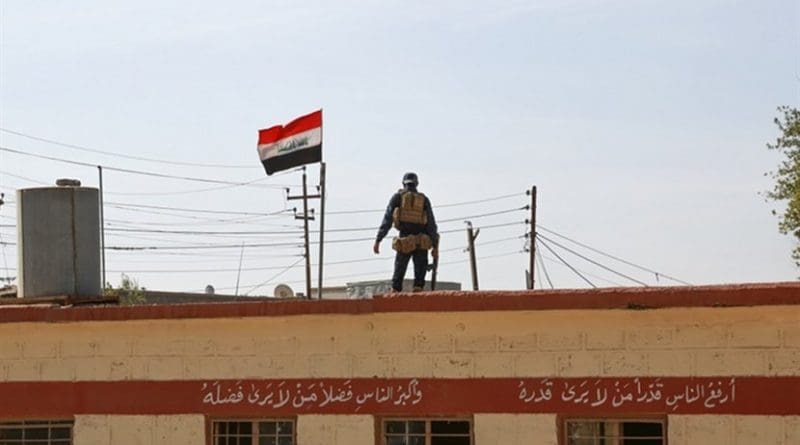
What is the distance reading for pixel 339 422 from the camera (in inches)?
519

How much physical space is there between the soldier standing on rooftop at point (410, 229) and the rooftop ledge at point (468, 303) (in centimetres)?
253

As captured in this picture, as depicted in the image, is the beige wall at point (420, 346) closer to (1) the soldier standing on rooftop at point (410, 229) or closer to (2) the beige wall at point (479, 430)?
(2) the beige wall at point (479, 430)

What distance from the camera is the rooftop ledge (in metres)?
11.7

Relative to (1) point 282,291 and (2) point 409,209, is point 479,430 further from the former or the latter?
(1) point 282,291

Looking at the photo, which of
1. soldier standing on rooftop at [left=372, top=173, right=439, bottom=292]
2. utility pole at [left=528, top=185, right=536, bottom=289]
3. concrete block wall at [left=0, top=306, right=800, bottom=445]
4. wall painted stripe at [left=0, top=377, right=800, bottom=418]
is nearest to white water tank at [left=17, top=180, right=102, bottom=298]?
concrete block wall at [left=0, top=306, right=800, bottom=445]

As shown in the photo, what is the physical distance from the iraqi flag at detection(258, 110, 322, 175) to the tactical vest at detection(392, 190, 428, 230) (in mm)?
5524

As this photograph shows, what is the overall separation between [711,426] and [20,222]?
27.9 ft

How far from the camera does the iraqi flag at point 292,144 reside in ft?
70.3

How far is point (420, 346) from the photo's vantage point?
42.4 ft

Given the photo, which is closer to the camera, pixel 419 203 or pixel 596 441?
pixel 596 441

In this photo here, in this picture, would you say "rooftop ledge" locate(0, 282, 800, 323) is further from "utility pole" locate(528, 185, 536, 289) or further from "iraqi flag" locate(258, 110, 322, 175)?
"utility pole" locate(528, 185, 536, 289)

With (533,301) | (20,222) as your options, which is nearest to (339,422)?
(533,301)

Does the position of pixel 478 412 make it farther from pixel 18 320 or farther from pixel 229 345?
pixel 18 320

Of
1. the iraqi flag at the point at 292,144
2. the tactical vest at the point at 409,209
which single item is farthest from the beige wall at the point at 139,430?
the iraqi flag at the point at 292,144
